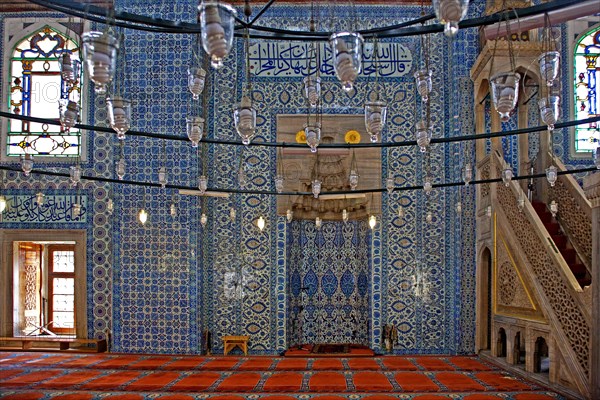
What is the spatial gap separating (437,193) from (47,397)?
503 cm

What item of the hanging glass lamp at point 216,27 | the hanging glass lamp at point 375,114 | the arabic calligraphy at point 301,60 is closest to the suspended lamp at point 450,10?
the hanging glass lamp at point 216,27

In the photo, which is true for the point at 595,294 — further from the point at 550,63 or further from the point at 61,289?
the point at 61,289

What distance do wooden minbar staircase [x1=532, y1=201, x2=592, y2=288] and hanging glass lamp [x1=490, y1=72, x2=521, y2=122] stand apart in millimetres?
3156

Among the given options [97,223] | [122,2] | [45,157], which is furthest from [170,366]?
[122,2]

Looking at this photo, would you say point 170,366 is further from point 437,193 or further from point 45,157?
point 437,193

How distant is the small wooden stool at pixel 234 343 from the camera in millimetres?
7539

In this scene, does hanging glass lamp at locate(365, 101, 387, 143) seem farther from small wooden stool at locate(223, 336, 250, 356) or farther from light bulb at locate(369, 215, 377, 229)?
small wooden stool at locate(223, 336, 250, 356)

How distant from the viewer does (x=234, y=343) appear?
7.61m

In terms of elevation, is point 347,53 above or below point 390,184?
above

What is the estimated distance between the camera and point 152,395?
16.2 feet

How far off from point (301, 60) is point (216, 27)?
588cm

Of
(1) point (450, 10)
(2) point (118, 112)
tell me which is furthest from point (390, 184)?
(1) point (450, 10)

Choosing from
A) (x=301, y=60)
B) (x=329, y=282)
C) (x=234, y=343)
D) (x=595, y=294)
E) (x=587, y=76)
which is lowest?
(x=234, y=343)

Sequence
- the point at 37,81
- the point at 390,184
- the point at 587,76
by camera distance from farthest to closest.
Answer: the point at 37,81 < the point at 587,76 < the point at 390,184
